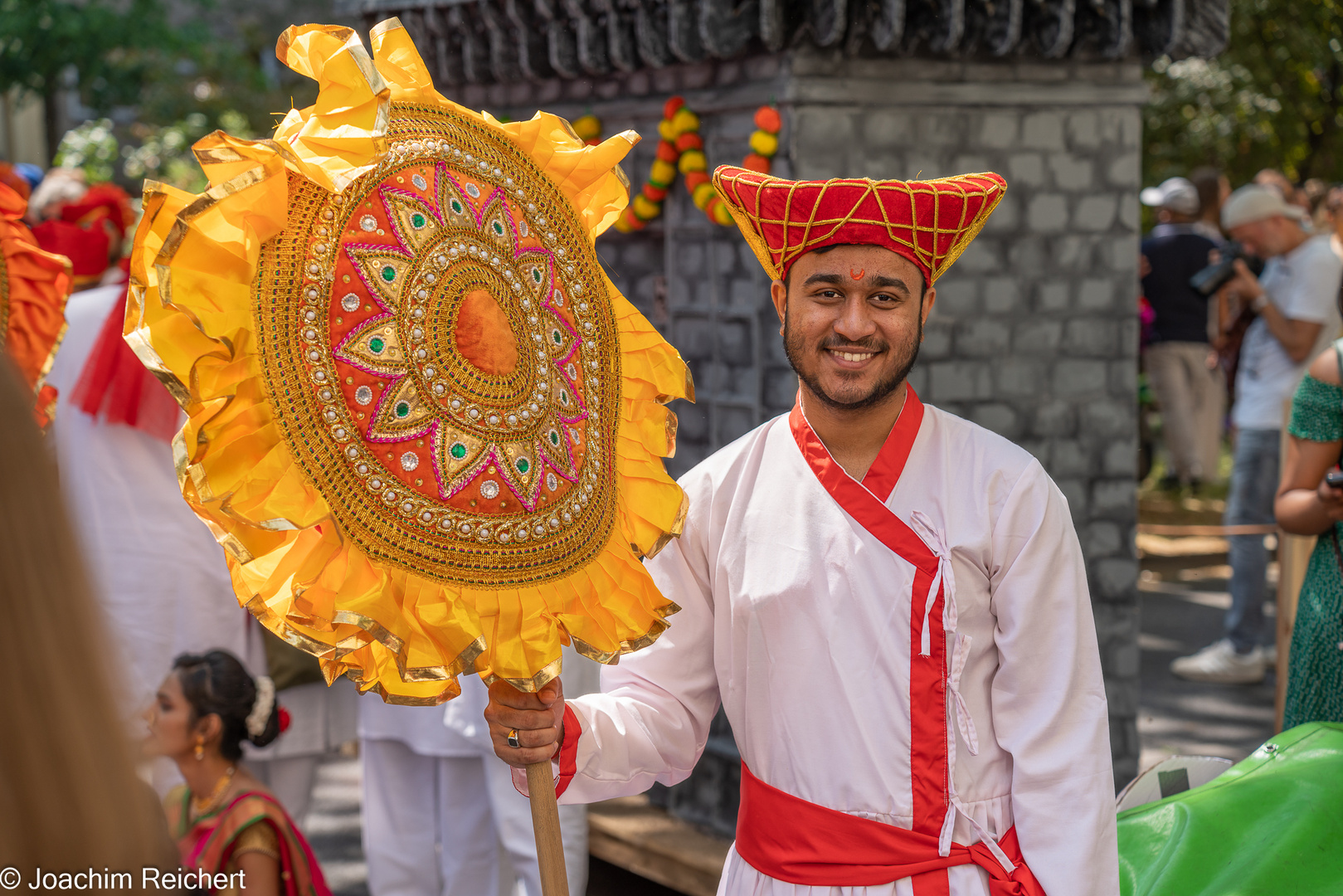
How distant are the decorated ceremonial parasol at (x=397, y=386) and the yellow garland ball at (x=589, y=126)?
2991 millimetres

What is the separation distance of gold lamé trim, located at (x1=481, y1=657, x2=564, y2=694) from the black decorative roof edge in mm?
2832

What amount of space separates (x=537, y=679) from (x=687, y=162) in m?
3.09

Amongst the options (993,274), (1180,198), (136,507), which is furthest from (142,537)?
(1180,198)

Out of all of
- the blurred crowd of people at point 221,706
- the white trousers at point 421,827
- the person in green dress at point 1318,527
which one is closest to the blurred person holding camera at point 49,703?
the blurred crowd of people at point 221,706

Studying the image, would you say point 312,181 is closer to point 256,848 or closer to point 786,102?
point 256,848

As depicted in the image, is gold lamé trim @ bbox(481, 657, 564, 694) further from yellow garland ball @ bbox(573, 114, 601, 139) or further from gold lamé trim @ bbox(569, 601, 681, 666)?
yellow garland ball @ bbox(573, 114, 601, 139)

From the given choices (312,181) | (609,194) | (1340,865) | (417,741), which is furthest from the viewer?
(417,741)

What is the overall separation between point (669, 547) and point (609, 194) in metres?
0.59

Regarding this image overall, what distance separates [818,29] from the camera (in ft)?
13.4

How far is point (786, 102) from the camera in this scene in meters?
4.18

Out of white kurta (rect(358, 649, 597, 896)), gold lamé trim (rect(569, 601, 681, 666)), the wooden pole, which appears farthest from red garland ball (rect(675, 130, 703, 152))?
the wooden pole

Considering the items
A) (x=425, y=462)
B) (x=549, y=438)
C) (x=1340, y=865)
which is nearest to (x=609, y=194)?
(x=549, y=438)

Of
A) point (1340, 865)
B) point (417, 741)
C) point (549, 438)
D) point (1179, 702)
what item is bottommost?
point (1179, 702)

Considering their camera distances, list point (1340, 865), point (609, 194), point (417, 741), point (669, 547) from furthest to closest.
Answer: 1. point (417, 741)
2. point (1340, 865)
3. point (669, 547)
4. point (609, 194)
